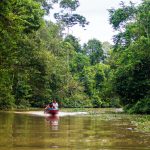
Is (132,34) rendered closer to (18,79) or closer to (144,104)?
(144,104)

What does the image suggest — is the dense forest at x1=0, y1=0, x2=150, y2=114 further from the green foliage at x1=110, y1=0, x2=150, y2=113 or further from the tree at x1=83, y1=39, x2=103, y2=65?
the tree at x1=83, y1=39, x2=103, y2=65

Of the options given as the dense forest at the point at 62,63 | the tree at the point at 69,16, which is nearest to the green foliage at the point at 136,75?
the dense forest at the point at 62,63

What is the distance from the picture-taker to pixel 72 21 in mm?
83250

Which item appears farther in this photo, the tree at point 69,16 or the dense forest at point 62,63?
the tree at point 69,16

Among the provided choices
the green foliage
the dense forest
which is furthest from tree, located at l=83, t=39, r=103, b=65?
the green foliage

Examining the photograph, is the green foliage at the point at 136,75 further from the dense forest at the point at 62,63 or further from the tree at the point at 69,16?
the tree at the point at 69,16

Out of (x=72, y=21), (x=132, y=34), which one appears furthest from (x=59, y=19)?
(x=132, y=34)

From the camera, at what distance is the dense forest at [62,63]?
36031 millimetres

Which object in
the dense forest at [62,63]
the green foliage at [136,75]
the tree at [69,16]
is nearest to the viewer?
the dense forest at [62,63]

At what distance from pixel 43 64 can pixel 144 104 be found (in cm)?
1557

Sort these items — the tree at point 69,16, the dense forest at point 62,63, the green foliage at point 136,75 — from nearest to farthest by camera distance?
1. the dense forest at point 62,63
2. the green foliage at point 136,75
3. the tree at point 69,16

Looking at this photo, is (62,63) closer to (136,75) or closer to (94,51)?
(136,75)

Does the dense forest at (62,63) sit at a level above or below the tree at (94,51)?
below

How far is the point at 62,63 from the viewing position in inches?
2613
